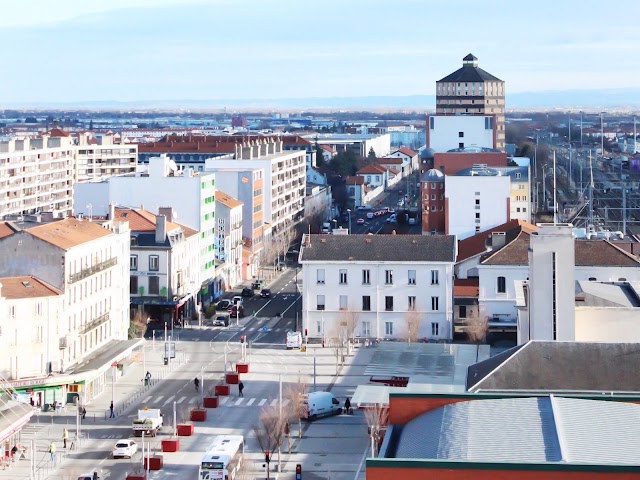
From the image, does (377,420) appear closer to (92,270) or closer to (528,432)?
(528,432)

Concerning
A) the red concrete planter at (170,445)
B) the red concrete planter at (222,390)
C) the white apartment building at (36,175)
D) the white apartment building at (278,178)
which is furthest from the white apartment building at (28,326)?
the white apartment building at (36,175)

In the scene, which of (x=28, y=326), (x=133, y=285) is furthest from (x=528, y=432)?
(x=133, y=285)

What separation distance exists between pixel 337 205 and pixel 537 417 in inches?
2813

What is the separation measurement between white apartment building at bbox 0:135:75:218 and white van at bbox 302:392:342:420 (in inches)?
1650

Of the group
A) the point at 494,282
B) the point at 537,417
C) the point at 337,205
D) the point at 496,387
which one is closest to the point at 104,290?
the point at 494,282

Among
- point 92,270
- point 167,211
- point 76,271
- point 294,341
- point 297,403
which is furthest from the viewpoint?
point 167,211

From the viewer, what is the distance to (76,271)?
1389 inches

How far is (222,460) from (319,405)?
6.26 metres

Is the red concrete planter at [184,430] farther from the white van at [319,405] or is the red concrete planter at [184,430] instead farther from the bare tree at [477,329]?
the bare tree at [477,329]

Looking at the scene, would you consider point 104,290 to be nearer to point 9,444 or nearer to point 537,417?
point 9,444

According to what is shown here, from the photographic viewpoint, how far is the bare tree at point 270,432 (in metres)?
27.4

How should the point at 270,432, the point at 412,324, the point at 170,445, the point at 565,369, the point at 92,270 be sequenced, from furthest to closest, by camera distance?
the point at 412,324
the point at 92,270
the point at 170,445
the point at 270,432
the point at 565,369

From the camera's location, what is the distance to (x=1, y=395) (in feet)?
93.2

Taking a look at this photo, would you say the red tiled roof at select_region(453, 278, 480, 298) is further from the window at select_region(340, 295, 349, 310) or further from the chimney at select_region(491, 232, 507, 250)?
the window at select_region(340, 295, 349, 310)
